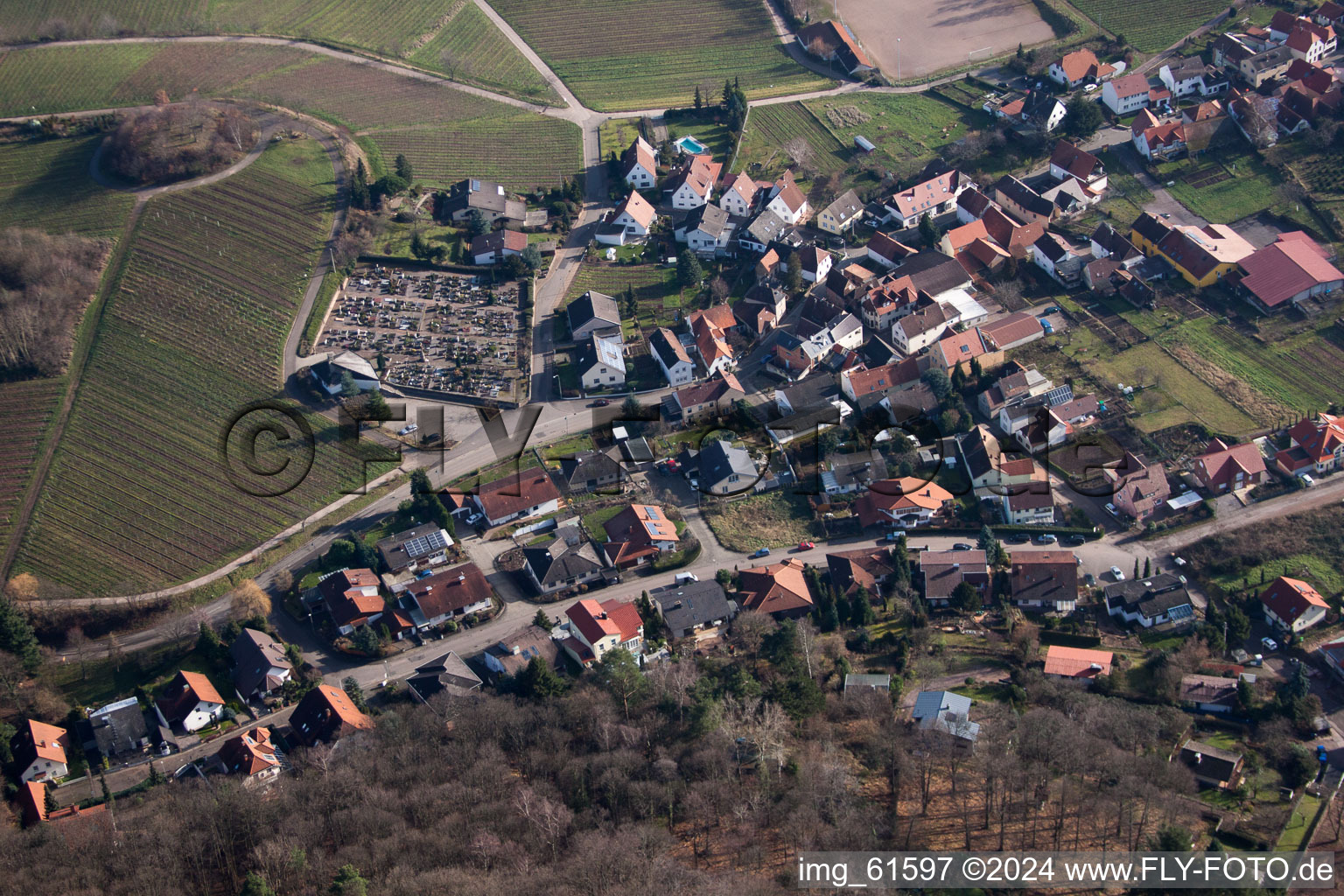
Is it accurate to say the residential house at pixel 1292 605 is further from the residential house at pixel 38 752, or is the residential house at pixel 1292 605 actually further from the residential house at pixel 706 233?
the residential house at pixel 38 752

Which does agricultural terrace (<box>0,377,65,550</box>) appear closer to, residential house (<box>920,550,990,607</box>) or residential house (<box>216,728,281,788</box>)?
residential house (<box>216,728,281,788</box>)

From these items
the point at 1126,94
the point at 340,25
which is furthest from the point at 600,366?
the point at 340,25

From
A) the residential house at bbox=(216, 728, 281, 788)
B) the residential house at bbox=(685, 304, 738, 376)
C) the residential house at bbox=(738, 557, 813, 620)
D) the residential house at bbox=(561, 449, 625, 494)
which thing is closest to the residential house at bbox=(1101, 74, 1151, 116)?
the residential house at bbox=(685, 304, 738, 376)

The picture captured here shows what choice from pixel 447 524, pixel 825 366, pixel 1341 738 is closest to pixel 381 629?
pixel 447 524

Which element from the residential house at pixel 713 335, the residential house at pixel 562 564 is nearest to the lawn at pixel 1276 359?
the residential house at pixel 713 335

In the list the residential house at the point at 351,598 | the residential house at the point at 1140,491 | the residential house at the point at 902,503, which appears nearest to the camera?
the residential house at the point at 351,598

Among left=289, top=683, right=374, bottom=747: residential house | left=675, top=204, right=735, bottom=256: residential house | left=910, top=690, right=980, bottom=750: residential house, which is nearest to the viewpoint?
left=910, top=690, right=980, bottom=750: residential house
